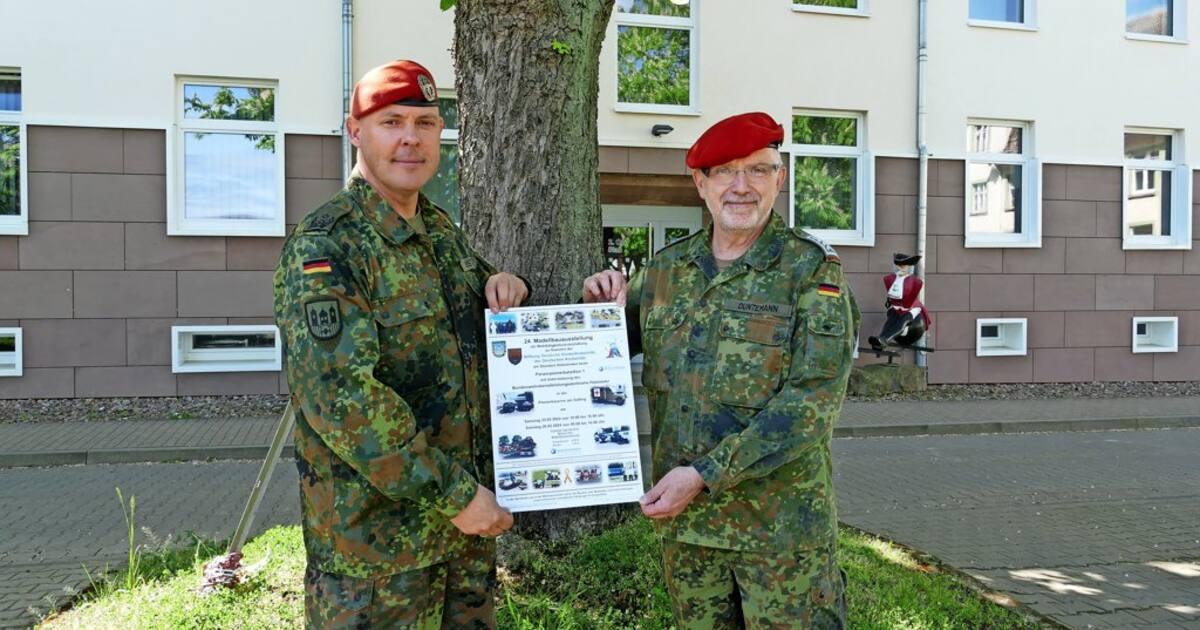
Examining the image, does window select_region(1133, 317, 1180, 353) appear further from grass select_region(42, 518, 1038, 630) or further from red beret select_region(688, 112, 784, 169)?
red beret select_region(688, 112, 784, 169)

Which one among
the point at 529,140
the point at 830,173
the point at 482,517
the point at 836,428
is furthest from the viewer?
the point at 830,173

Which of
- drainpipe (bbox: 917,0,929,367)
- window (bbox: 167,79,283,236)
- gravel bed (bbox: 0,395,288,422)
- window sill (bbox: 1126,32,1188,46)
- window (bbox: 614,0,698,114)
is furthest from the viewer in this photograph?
window sill (bbox: 1126,32,1188,46)

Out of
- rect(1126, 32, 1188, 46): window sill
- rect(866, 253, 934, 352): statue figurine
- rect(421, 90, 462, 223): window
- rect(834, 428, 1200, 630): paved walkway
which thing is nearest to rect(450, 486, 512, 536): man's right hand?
rect(834, 428, 1200, 630): paved walkway

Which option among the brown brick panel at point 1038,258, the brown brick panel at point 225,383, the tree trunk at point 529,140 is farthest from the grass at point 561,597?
the brown brick panel at point 1038,258

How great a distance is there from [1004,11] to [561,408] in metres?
13.9

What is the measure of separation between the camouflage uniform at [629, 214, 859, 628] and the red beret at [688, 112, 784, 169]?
0.85 feet

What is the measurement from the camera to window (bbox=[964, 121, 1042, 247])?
42.9 feet

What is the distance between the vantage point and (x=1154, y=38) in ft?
44.7

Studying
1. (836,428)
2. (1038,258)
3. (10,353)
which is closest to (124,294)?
(10,353)

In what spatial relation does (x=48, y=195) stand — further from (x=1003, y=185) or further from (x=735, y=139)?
(x=1003, y=185)

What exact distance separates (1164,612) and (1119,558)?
3.14 feet

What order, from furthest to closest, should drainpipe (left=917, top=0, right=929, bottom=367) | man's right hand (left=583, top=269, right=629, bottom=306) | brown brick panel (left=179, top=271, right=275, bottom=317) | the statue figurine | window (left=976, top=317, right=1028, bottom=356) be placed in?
1. window (left=976, top=317, right=1028, bottom=356)
2. drainpipe (left=917, top=0, right=929, bottom=367)
3. the statue figurine
4. brown brick panel (left=179, top=271, right=275, bottom=317)
5. man's right hand (left=583, top=269, right=629, bottom=306)

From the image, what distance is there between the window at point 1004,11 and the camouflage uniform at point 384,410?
13393mm

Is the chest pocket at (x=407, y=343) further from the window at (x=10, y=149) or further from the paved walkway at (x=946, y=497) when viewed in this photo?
the window at (x=10, y=149)
